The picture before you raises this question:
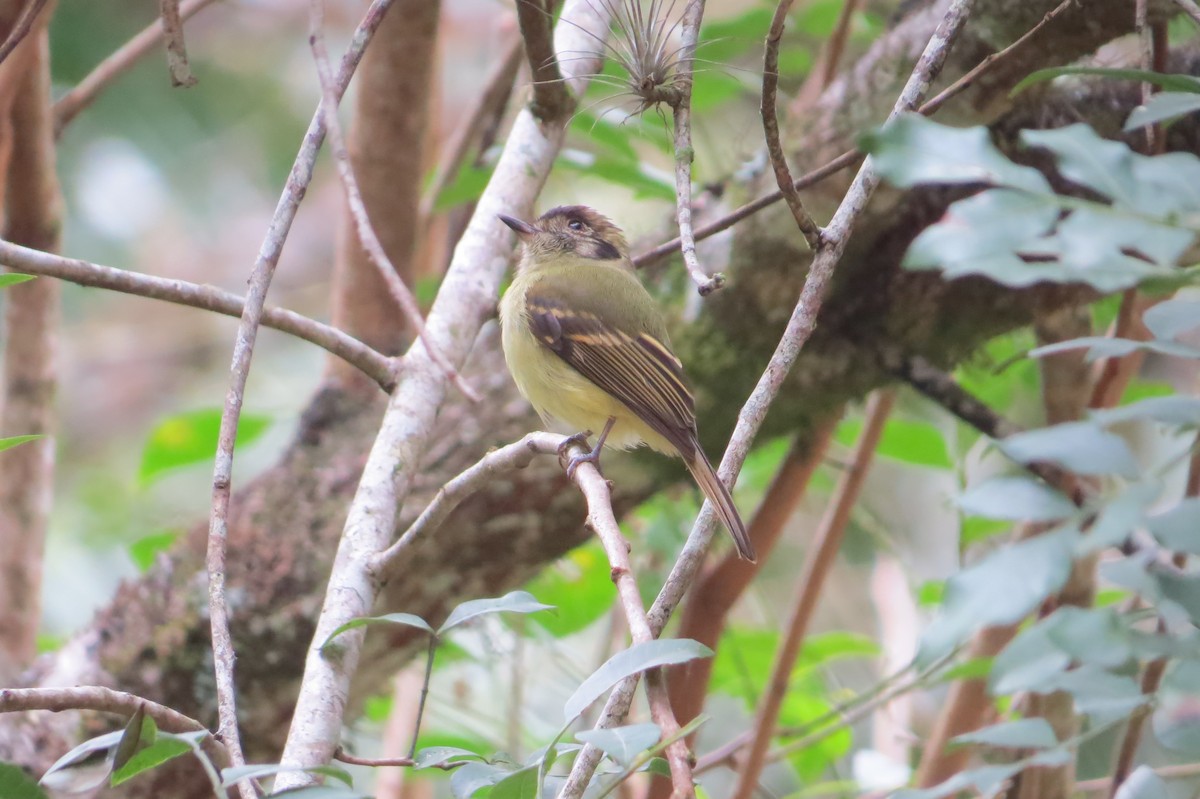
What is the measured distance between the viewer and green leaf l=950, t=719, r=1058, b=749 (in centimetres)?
98

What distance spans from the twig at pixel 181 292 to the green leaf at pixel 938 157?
1.13 meters

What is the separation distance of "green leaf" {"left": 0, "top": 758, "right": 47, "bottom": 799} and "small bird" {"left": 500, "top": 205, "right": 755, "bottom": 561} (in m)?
1.52

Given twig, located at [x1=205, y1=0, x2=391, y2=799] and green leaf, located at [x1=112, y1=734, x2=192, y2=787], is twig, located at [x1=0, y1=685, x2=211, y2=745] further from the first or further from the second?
green leaf, located at [x1=112, y1=734, x2=192, y2=787]

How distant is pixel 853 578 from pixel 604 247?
10.8 feet

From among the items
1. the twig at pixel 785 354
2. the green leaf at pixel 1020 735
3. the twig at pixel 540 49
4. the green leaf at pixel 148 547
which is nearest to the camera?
the green leaf at pixel 1020 735

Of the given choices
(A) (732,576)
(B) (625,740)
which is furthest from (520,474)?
(B) (625,740)

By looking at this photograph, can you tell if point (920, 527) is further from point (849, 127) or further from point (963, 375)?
point (849, 127)

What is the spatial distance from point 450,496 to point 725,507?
563mm

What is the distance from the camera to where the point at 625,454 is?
10.6 feet

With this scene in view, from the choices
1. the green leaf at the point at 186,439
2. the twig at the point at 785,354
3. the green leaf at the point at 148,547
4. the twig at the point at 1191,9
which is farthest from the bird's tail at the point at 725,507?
the green leaf at the point at 148,547

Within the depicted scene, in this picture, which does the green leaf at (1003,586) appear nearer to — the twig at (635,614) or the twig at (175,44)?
the twig at (635,614)

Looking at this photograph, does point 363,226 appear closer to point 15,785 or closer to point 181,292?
point 181,292

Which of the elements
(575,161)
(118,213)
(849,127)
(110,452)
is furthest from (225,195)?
(849,127)

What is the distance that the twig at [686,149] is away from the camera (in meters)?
1.49
